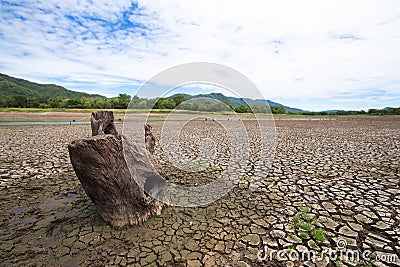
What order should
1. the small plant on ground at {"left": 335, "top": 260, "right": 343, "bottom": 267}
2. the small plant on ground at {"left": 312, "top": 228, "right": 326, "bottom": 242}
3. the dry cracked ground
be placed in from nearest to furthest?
the small plant on ground at {"left": 335, "top": 260, "right": 343, "bottom": 267}, the dry cracked ground, the small plant on ground at {"left": 312, "top": 228, "right": 326, "bottom": 242}

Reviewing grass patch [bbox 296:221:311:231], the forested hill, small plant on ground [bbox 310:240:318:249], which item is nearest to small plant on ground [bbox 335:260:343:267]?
small plant on ground [bbox 310:240:318:249]

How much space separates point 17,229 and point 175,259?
116 inches

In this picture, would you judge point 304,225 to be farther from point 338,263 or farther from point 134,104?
point 134,104

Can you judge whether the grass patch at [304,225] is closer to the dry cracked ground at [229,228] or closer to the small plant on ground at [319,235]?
the dry cracked ground at [229,228]

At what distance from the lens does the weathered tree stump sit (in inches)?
125

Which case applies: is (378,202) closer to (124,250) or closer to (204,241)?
(204,241)

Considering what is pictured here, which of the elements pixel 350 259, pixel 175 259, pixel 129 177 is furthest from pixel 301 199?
pixel 129 177
